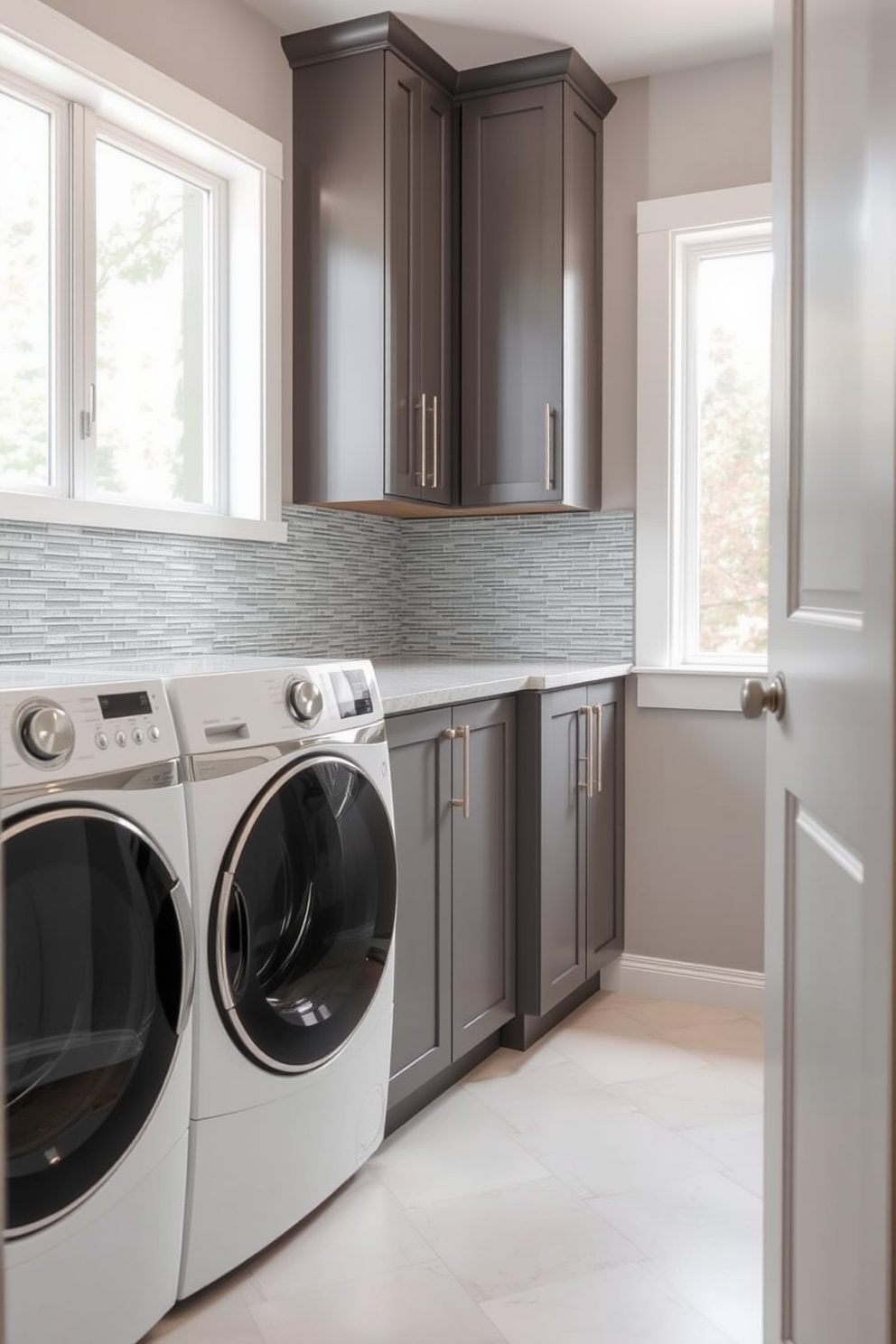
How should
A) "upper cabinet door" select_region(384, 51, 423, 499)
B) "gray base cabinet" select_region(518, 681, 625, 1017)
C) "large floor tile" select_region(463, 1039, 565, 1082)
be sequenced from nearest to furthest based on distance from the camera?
1. "large floor tile" select_region(463, 1039, 565, 1082)
2. "gray base cabinet" select_region(518, 681, 625, 1017)
3. "upper cabinet door" select_region(384, 51, 423, 499)

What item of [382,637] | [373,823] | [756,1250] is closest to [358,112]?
[382,637]

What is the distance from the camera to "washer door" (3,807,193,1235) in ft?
4.49

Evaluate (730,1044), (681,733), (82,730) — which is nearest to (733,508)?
(681,733)

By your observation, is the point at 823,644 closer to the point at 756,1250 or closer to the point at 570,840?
the point at 756,1250

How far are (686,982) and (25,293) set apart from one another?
2454mm

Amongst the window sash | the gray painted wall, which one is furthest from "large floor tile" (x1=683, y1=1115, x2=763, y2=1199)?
the window sash

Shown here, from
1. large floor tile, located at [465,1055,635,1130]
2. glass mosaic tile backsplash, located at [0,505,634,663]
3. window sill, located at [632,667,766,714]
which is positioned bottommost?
large floor tile, located at [465,1055,635,1130]

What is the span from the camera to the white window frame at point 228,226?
7.23ft

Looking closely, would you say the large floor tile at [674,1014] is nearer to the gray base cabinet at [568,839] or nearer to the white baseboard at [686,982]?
the white baseboard at [686,982]

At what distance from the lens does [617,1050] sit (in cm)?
286

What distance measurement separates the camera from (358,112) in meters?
2.90

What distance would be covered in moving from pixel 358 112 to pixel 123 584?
1.39 metres

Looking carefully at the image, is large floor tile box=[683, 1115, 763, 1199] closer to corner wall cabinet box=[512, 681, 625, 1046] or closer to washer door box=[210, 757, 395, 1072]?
corner wall cabinet box=[512, 681, 625, 1046]

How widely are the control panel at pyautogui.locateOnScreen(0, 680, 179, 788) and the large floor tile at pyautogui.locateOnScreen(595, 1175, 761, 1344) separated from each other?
3.89 feet
